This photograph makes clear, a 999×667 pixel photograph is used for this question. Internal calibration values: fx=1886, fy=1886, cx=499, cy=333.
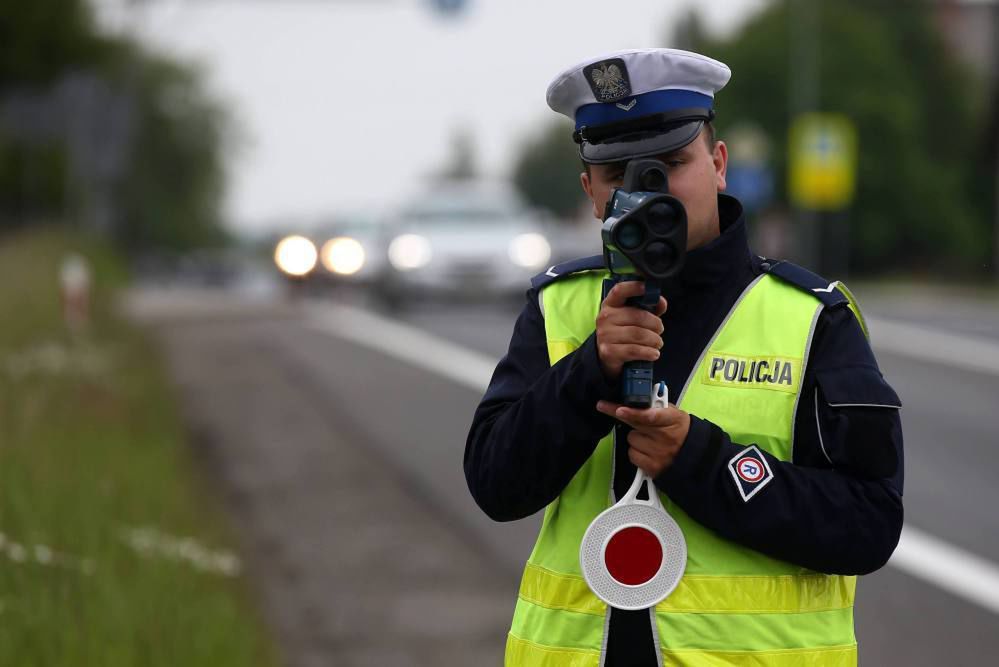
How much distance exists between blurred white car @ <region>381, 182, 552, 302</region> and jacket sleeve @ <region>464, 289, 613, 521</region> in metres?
17.7

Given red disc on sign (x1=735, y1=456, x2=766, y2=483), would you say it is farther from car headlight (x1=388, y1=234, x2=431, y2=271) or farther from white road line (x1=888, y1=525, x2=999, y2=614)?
car headlight (x1=388, y1=234, x2=431, y2=271)

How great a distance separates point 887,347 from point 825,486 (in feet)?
49.8

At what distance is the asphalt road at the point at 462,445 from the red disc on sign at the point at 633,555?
14.6 ft

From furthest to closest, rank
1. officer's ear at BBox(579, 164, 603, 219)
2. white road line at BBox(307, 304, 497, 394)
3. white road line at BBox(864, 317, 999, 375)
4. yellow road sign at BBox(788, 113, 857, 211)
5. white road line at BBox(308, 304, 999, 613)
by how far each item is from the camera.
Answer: yellow road sign at BBox(788, 113, 857, 211)
white road line at BBox(864, 317, 999, 375)
white road line at BBox(307, 304, 497, 394)
white road line at BBox(308, 304, 999, 613)
officer's ear at BBox(579, 164, 603, 219)

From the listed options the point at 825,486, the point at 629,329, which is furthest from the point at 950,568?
the point at 629,329

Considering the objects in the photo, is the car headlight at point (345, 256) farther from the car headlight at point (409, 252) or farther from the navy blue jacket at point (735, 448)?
the navy blue jacket at point (735, 448)

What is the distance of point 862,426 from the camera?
2.61m

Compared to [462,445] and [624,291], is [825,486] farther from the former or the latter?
[462,445]

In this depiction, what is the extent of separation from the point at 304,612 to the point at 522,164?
130432 mm

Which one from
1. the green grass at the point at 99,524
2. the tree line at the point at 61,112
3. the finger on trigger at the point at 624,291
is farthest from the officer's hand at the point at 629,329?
the tree line at the point at 61,112

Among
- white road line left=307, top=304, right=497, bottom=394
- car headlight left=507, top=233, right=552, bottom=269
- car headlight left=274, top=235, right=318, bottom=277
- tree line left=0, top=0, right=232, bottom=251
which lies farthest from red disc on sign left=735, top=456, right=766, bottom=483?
tree line left=0, top=0, right=232, bottom=251

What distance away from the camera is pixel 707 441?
8.52 ft

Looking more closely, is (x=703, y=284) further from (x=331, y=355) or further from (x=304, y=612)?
(x=331, y=355)

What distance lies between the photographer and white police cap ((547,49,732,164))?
2664 millimetres
